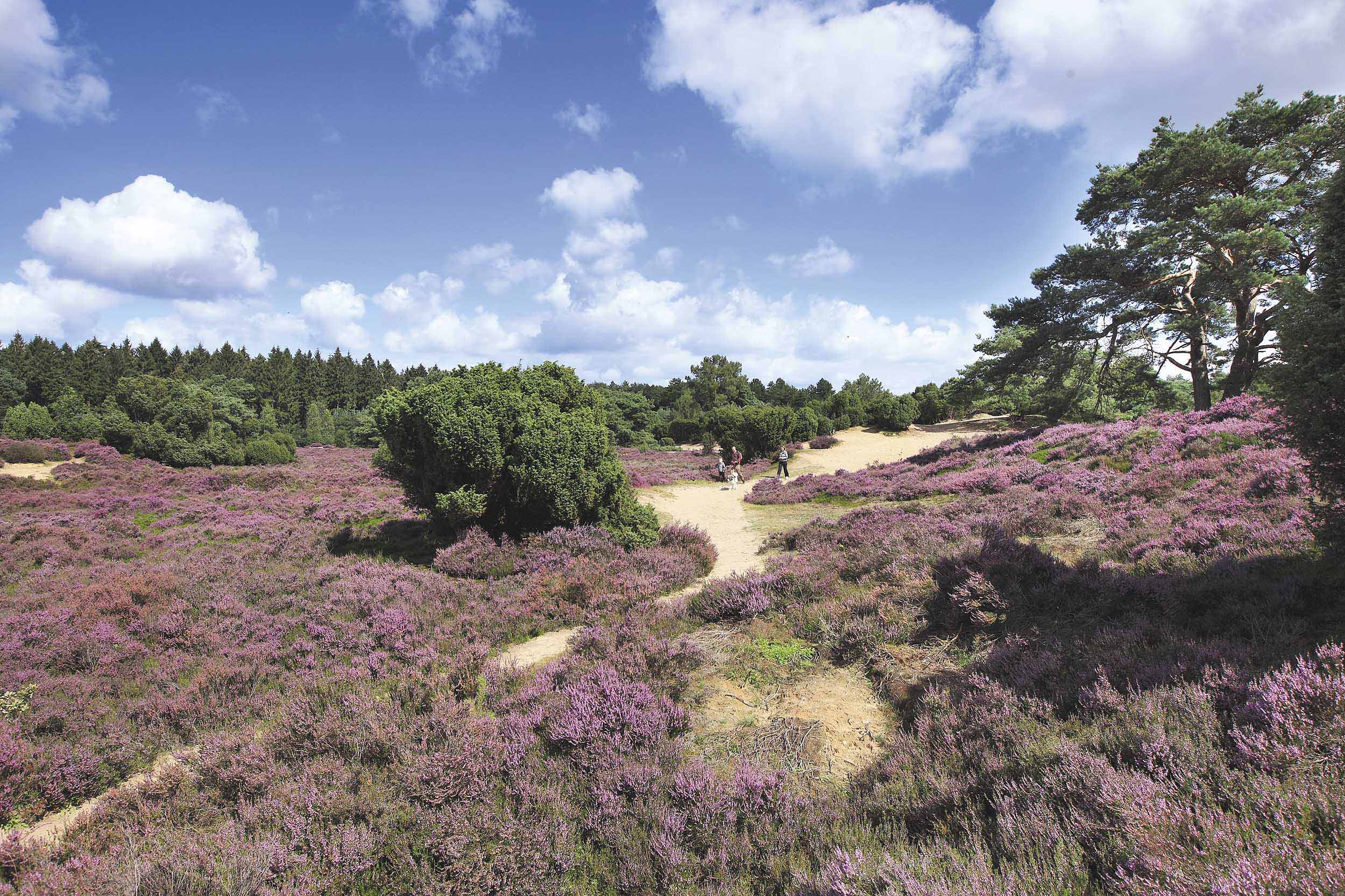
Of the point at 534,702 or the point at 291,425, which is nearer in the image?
the point at 534,702

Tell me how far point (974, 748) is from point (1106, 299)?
22.3m

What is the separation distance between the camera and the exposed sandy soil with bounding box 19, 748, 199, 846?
374 cm

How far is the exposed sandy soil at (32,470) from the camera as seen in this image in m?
22.1

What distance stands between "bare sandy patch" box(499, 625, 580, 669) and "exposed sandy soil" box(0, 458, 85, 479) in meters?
27.7

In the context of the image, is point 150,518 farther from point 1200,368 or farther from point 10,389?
point 10,389

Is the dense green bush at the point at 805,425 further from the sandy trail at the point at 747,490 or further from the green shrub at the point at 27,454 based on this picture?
the green shrub at the point at 27,454

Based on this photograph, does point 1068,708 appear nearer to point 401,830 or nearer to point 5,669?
point 401,830

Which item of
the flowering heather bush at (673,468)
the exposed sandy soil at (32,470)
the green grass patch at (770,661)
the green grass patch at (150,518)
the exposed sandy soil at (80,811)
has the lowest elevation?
the exposed sandy soil at (80,811)

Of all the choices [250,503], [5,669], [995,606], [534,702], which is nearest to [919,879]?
[534,702]

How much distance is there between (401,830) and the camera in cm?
350

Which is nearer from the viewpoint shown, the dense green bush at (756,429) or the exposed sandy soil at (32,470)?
the exposed sandy soil at (32,470)

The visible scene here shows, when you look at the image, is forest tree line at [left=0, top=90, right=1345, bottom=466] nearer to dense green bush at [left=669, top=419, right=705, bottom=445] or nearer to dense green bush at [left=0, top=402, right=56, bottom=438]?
dense green bush at [left=0, top=402, right=56, bottom=438]

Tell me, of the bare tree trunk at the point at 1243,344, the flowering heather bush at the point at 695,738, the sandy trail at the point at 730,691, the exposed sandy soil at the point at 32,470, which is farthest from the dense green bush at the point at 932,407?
the exposed sandy soil at the point at 32,470

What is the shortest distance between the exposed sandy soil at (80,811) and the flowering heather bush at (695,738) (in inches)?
5.3
